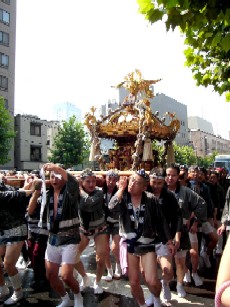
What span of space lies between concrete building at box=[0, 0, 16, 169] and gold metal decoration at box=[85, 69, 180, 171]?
28387mm

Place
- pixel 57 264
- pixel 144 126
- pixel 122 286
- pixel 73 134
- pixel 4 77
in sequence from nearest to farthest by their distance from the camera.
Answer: pixel 57 264 < pixel 122 286 < pixel 144 126 < pixel 73 134 < pixel 4 77

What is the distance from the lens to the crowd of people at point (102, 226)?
4578mm

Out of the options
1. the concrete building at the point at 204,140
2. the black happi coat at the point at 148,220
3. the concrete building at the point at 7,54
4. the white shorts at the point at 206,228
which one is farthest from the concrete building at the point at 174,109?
the black happi coat at the point at 148,220

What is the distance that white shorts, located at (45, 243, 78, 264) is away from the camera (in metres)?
4.66

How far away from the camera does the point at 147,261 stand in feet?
14.5

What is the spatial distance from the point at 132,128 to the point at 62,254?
876 centimetres

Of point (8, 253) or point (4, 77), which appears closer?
point (8, 253)

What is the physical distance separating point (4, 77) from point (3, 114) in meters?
13.8

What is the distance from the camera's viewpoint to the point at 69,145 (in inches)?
1416

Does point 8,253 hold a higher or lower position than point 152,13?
lower

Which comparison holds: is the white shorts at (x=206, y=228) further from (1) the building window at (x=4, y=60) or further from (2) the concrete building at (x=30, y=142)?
(1) the building window at (x=4, y=60)

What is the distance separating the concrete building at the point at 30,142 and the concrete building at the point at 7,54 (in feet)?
3.89

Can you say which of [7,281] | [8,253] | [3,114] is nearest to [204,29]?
[8,253]

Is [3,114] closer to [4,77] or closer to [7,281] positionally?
[4,77]
